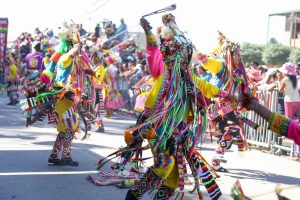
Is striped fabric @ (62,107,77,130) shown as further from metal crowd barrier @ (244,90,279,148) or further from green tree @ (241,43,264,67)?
green tree @ (241,43,264,67)

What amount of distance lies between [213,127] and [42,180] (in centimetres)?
305

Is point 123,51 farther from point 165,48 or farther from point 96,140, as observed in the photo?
point 165,48

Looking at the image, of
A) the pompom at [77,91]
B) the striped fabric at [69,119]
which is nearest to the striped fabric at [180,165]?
the striped fabric at [69,119]

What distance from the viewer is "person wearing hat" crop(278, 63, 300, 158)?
10.5 meters

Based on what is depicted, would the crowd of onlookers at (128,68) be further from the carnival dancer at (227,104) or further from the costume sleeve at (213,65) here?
the costume sleeve at (213,65)

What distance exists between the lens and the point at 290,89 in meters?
10.7

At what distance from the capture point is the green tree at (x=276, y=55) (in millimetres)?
40344

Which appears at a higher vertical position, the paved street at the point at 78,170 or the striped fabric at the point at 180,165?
the striped fabric at the point at 180,165

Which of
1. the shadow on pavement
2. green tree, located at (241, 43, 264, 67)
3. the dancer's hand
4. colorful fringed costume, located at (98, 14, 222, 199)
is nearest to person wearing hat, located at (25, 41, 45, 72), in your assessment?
the shadow on pavement

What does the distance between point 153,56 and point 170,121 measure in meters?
0.68

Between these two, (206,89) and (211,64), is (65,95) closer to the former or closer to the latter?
(211,64)

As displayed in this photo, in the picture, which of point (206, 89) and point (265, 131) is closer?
point (206, 89)

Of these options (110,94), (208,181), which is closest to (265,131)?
(110,94)

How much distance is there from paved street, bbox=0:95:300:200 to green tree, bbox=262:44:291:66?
29.6 meters
